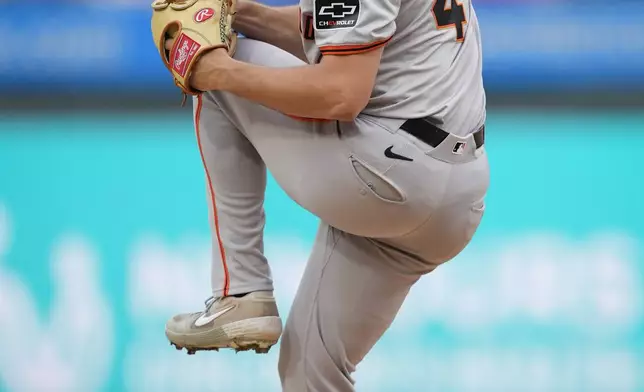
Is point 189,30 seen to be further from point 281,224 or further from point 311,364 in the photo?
point 281,224

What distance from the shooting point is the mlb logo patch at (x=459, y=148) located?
7.53 feet

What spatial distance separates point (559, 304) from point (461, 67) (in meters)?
1.78

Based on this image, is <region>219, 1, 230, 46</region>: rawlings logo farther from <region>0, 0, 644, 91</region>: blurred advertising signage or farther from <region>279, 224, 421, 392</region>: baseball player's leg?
<region>0, 0, 644, 91</region>: blurred advertising signage

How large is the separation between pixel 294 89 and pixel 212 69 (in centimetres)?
20

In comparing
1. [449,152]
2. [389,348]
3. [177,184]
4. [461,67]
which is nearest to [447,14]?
[461,67]

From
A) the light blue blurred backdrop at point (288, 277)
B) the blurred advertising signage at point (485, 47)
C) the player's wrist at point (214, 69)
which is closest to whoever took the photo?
the player's wrist at point (214, 69)

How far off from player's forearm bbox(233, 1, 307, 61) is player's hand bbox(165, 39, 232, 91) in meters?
0.35

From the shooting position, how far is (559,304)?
3.88 metres

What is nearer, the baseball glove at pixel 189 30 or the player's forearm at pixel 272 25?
the baseball glove at pixel 189 30

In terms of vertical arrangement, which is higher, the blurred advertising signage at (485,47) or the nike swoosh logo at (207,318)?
the nike swoosh logo at (207,318)

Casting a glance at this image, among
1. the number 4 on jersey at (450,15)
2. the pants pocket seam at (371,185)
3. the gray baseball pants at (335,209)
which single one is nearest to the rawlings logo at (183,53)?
the gray baseball pants at (335,209)

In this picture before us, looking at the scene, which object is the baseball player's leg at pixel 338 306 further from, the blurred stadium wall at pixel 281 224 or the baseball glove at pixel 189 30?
the blurred stadium wall at pixel 281 224

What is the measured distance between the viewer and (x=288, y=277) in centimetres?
406

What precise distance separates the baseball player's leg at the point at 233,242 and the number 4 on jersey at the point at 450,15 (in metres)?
0.54
